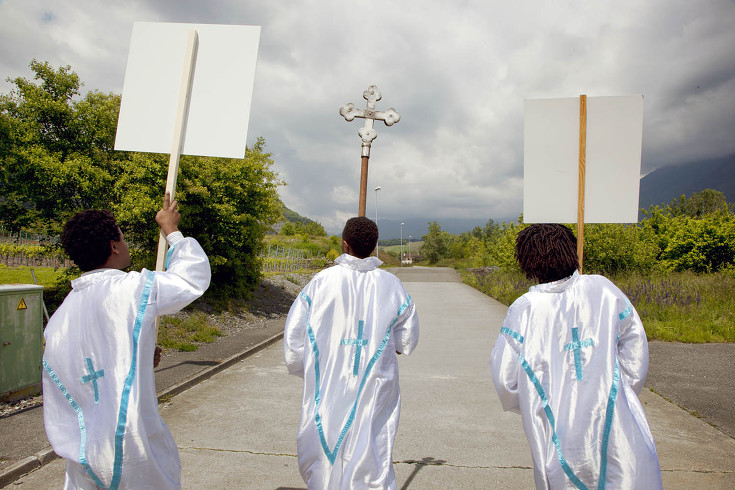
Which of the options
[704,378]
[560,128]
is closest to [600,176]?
[560,128]

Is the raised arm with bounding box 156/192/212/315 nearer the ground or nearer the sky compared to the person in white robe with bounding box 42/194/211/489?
nearer the sky

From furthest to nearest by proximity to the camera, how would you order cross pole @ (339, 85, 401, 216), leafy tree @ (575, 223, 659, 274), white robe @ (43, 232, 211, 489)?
1. leafy tree @ (575, 223, 659, 274)
2. cross pole @ (339, 85, 401, 216)
3. white robe @ (43, 232, 211, 489)

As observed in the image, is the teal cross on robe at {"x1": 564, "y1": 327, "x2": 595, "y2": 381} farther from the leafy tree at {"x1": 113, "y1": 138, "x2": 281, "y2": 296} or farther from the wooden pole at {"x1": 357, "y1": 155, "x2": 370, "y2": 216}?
the leafy tree at {"x1": 113, "y1": 138, "x2": 281, "y2": 296}

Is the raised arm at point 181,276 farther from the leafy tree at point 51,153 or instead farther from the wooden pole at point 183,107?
the leafy tree at point 51,153

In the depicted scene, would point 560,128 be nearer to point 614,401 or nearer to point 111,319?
point 614,401

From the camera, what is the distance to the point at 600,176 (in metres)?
3.28

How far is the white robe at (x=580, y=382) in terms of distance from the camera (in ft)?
6.92

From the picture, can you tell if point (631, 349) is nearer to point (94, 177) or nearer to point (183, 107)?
point (183, 107)

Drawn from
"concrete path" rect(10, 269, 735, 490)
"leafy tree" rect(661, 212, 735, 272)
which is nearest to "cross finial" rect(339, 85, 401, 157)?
"concrete path" rect(10, 269, 735, 490)

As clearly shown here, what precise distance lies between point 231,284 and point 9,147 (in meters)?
A: 5.65

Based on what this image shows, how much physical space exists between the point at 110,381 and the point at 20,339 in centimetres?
474

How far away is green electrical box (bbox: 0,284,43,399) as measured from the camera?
557 centimetres

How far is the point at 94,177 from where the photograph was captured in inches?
431

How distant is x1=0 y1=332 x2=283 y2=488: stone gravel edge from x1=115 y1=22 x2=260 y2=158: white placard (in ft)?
9.24
